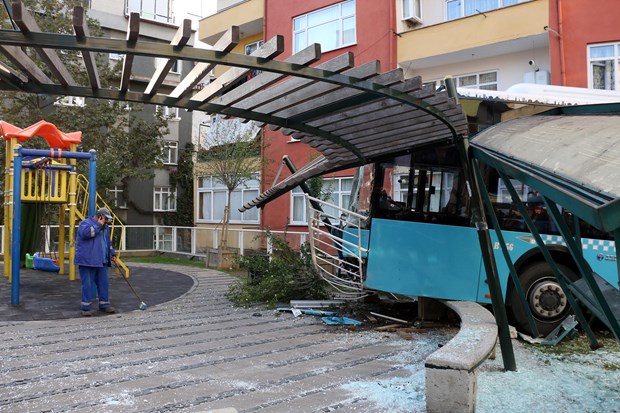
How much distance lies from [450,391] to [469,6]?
1621 centimetres

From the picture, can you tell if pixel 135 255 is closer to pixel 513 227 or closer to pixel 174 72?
pixel 174 72

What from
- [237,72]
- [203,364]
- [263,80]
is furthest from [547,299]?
[237,72]

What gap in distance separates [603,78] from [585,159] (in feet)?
43.9

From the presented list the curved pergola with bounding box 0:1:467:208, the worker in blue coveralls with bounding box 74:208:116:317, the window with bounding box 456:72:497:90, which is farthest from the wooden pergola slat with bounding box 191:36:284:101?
the window with bounding box 456:72:497:90

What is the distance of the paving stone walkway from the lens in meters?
5.07

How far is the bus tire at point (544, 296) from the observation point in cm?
819

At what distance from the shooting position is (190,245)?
2269 cm

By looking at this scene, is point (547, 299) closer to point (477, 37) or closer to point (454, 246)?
point (454, 246)

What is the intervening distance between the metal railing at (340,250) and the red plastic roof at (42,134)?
725 cm

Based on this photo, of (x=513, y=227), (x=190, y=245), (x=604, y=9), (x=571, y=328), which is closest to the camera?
(x=571, y=328)

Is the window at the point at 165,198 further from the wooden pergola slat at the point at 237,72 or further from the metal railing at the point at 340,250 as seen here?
the wooden pergola slat at the point at 237,72

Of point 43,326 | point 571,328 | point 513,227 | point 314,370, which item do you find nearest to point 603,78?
point 513,227

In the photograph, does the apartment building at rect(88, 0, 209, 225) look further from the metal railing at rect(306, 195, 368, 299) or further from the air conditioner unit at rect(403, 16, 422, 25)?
the metal railing at rect(306, 195, 368, 299)

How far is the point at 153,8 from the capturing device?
33.8m
